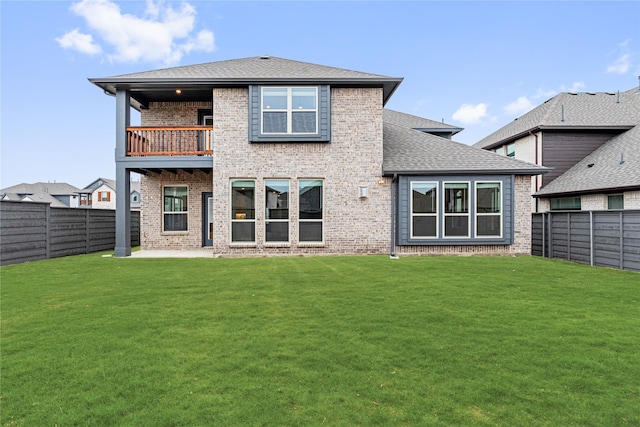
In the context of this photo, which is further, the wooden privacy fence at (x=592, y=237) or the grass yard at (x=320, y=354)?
the wooden privacy fence at (x=592, y=237)

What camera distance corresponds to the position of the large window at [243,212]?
39.8ft

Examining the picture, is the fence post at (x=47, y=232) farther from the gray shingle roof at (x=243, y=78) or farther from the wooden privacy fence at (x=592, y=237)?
the wooden privacy fence at (x=592, y=237)

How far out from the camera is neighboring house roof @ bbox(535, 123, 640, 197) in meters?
13.0

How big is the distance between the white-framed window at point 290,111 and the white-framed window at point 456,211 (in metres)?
5.10

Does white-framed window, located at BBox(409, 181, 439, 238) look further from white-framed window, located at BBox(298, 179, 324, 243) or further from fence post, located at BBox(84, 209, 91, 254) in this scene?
fence post, located at BBox(84, 209, 91, 254)

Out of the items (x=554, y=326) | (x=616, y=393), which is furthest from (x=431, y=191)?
(x=616, y=393)

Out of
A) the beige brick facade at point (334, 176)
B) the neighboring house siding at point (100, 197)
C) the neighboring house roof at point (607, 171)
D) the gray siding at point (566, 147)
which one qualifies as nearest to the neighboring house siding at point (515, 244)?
the beige brick facade at point (334, 176)

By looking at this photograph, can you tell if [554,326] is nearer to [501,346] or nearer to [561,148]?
[501,346]

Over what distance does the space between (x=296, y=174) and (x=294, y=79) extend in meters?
3.12

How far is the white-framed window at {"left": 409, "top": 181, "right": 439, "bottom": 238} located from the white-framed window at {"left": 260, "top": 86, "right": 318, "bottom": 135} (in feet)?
13.3

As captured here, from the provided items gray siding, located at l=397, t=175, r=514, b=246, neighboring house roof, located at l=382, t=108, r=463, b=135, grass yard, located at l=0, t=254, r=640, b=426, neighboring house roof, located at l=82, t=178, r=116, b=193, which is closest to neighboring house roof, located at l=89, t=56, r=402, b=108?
Result: gray siding, located at l=397, t=175, r=514, b=246

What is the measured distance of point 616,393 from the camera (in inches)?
114

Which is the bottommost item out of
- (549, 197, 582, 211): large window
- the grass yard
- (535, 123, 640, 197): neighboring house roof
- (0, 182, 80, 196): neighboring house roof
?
the grass yard

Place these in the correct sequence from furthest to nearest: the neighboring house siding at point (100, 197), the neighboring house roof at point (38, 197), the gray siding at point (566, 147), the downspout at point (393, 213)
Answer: the neighboring house siding at point (100, 197)
the neighboring house roof at point (38, 197)
the gray siding at point (566, 147)
the downspout at point (393, 213)
